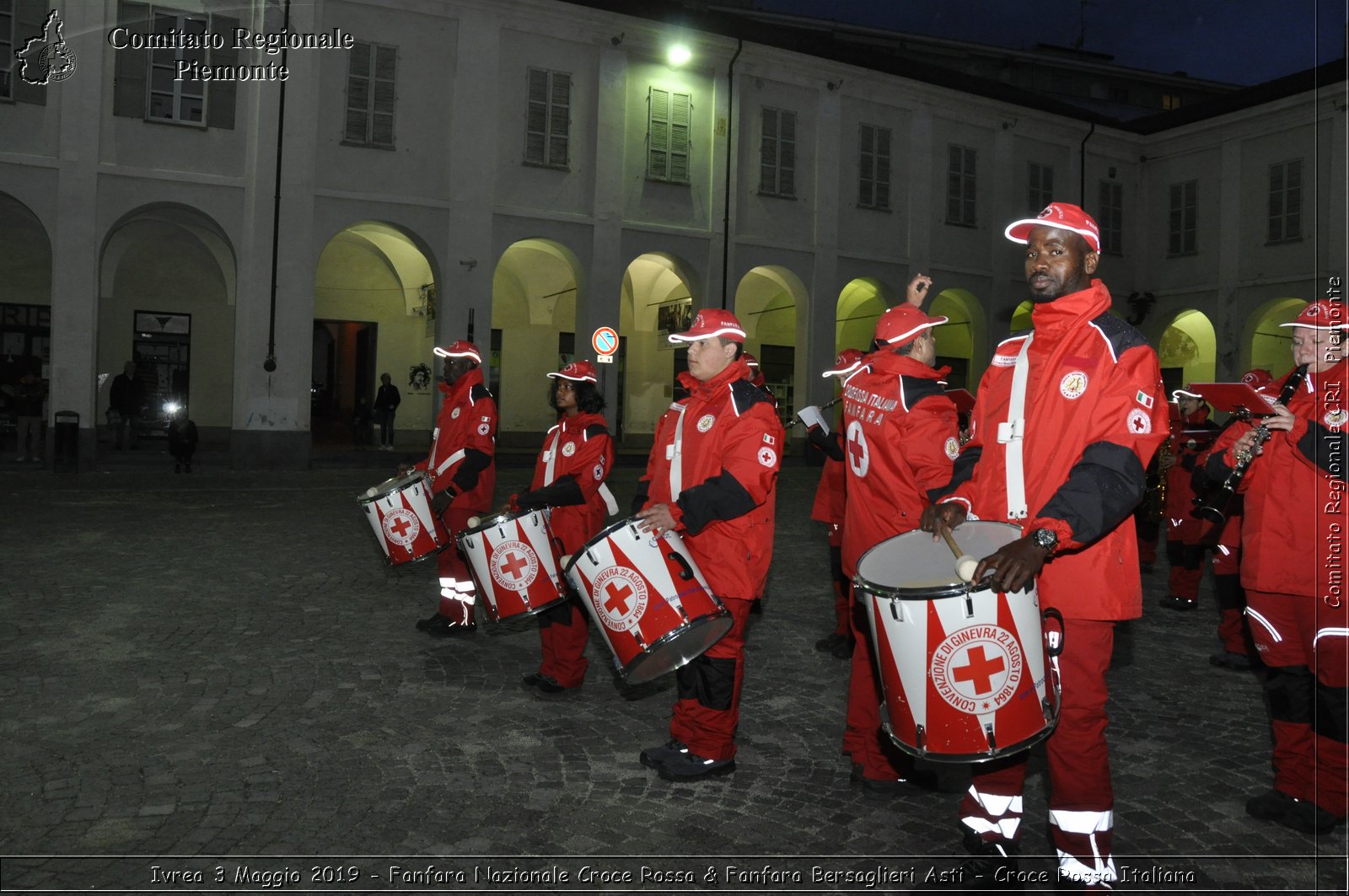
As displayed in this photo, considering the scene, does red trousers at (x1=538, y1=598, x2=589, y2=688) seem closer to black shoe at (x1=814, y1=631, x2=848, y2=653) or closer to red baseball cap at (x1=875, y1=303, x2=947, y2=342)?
black shoe at (x1=814, y1=631, x2=848, y2=653)

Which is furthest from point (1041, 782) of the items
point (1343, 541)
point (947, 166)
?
point (947, 166)

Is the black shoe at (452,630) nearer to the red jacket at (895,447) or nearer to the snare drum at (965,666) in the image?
the red jacket at (895,447)

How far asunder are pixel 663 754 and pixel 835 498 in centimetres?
340

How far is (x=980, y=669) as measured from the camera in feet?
9.58

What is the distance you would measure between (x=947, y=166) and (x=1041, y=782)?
25.3 m

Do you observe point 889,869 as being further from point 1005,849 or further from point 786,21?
point 786,21

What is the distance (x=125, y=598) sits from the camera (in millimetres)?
7926

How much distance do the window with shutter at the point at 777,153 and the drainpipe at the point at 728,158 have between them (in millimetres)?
908

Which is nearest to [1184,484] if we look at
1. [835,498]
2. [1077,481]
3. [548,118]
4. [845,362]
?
[835,498]

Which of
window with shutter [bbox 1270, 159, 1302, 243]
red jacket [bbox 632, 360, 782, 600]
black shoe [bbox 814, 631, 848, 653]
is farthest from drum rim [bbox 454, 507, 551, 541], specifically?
window with shutter [bbox 1270, 159, 1302, 243]

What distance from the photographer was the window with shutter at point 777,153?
987 inches

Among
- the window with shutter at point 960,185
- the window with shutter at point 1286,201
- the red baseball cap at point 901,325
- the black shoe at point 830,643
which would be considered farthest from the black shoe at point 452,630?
the window with shutter at point 1286,201

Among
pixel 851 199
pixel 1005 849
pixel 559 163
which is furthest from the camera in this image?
pixel 851 199

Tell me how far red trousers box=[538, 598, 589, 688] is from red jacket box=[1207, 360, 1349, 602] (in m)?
3.33
